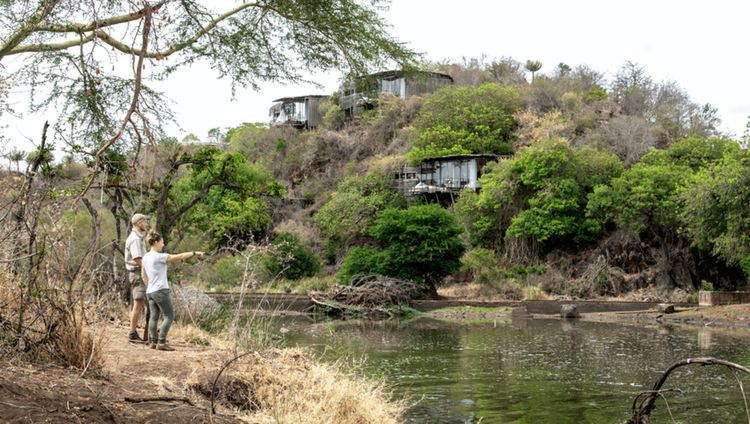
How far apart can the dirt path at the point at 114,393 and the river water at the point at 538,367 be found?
280 centimetres

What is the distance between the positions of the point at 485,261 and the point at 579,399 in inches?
1051

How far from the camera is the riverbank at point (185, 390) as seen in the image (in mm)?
6008

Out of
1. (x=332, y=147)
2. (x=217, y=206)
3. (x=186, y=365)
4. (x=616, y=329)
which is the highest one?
(x=332, y=147)

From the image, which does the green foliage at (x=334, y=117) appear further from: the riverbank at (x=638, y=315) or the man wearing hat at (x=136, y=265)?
the man wearing hat at (x=136, y=265)

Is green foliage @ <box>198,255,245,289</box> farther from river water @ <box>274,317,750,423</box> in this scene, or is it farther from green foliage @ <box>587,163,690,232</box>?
green foliage @ <box>587,163,690,232</box>

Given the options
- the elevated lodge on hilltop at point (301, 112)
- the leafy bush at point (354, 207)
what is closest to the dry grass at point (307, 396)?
the leafy bush at point (354, 207)

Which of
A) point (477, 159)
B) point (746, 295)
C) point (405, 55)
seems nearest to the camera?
point (405, 55)

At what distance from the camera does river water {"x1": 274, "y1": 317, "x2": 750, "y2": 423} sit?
38.9ft

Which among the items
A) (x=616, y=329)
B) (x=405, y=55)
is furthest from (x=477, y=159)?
(x=405, y=55)

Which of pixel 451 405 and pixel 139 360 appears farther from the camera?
pixel 451 405

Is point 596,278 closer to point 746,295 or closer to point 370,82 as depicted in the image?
point 746,295

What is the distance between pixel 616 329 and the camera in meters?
26.0

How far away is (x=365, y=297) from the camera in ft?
112

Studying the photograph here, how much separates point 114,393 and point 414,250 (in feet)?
98.3
